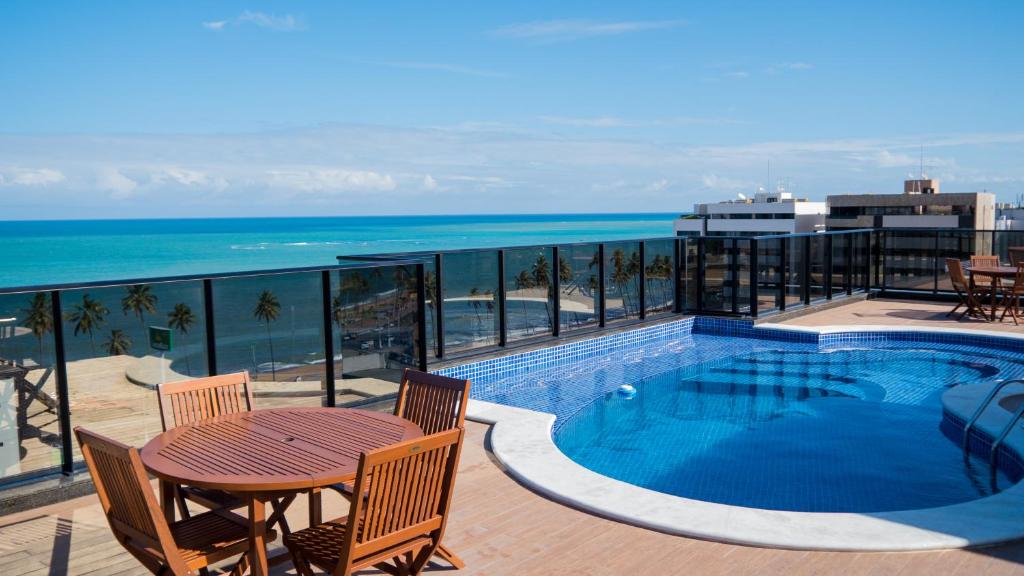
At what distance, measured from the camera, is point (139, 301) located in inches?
187

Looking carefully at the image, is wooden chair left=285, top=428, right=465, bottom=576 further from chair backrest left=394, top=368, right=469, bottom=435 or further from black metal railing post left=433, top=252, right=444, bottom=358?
black metal railing post left=433, top=252, right=444, bottom=358

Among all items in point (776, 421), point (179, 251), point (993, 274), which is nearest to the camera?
point (776, 421)

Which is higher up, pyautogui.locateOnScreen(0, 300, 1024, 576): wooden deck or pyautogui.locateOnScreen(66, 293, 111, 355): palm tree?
pyautogui.locateOnScreen(66, 293, 111, 355): palm tree

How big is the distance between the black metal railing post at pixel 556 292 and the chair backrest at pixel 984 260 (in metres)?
6.96

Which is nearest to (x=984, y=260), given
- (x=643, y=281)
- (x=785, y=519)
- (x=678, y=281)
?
(x=678, y=281)

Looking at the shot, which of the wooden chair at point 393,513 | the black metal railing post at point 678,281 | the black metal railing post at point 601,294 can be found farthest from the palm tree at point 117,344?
the black metal railing post at point 678,281

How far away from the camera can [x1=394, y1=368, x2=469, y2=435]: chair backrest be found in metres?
3.68

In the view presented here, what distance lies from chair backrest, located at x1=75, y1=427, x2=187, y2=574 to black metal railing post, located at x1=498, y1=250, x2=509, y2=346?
593 centimetres

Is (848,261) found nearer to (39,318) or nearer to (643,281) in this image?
(643,281)

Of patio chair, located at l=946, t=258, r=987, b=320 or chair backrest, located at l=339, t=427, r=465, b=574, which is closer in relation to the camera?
chair backrest, located at l=339, t=427, r=465, b=574

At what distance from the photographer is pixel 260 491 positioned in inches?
106

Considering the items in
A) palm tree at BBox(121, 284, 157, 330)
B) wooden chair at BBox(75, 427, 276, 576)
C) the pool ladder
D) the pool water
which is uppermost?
palm tree at BBox(121, 284, 157, 330)

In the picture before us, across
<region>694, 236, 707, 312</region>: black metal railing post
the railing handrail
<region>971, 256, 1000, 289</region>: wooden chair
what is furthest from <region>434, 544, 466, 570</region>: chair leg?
<region>971, 256, 1000, 289</region>: wooden chair

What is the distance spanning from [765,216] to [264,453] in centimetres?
10525
